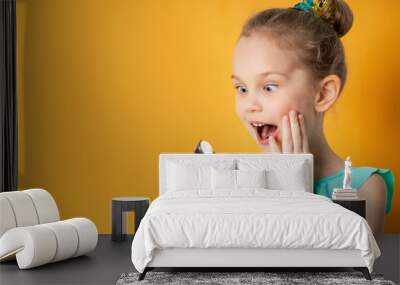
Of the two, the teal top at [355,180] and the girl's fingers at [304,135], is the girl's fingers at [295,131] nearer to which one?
the girl's fingers at [304,135]

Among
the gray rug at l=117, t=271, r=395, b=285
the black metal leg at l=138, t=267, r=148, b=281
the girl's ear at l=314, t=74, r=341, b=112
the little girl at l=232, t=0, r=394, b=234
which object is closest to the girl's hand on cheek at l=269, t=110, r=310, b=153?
the little girl at l=232, t=0, r=394, b=234

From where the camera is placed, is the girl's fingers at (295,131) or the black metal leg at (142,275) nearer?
the black metal leg at (142,275)

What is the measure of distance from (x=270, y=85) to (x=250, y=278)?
2.72 m

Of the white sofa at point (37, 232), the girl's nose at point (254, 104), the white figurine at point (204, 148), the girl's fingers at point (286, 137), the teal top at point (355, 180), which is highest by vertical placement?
the girl's nose at point (254, 104)

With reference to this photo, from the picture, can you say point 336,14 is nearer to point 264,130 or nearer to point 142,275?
point 264,130

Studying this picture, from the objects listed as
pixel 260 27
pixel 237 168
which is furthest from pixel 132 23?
pixel 237 168

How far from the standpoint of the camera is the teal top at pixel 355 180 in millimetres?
7000

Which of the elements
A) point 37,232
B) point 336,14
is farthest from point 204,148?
point 37,232

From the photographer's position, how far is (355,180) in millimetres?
7016

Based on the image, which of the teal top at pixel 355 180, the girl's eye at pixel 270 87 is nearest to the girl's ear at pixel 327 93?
the girl's eye at pixel 270 87

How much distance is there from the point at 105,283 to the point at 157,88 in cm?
308

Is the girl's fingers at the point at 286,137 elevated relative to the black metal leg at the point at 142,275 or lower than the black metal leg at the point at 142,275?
elevated

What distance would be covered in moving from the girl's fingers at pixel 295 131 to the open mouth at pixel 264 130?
0.18 meters

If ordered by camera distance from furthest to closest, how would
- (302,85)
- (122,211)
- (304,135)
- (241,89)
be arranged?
(241,89) < (304,135) < (302,85) < (122,211)
